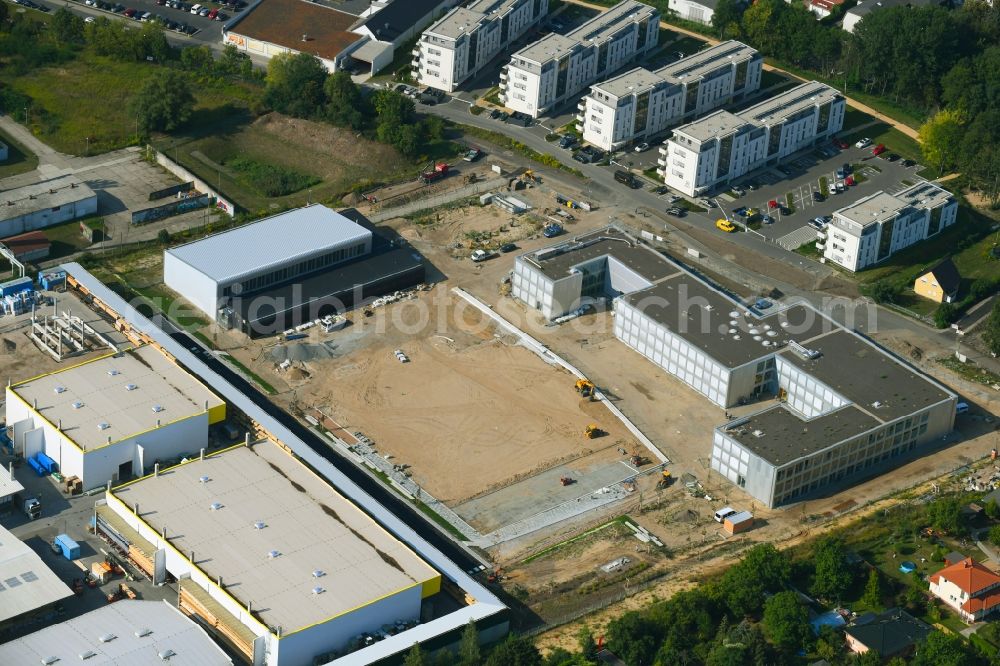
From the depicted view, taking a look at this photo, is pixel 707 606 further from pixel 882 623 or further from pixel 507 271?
pixel 507 271

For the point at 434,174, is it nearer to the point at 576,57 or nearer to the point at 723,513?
the point at 576,57

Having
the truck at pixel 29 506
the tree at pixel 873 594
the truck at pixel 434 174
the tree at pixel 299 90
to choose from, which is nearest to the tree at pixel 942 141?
the truck at pixel 434 174

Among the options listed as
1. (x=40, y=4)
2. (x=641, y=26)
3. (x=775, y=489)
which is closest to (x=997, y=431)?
(x=775, y=489)

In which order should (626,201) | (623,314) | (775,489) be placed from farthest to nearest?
1. (626,201)
2. (623,314)
3. (775,489)

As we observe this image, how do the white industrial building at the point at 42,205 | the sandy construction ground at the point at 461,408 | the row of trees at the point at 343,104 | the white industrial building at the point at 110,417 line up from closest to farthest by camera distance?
the white industrial building at the point at 110,417
the sandy construction ground at the point at 461,408
the white industrial building at the point at 42,205
the row of trees at the point at 343,104

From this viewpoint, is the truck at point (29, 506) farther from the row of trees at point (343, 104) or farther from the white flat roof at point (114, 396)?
the row of trees at point (343, 104)
